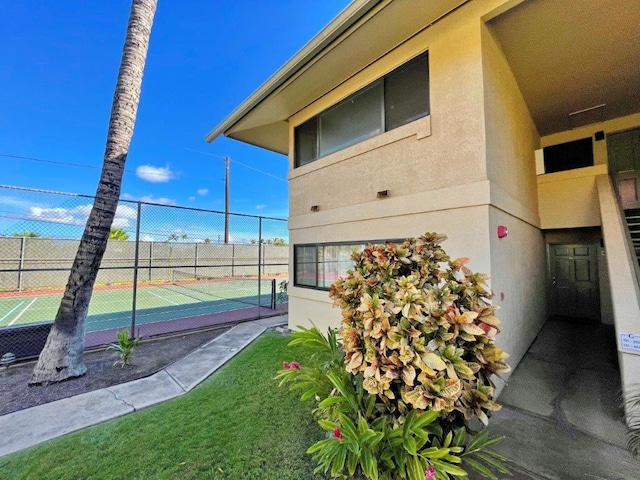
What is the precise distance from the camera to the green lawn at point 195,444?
252 centimetres

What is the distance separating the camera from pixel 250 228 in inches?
373

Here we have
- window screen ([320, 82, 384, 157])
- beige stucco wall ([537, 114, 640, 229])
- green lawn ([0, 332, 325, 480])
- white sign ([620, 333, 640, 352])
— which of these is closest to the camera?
green lawn ([0, 332, 325, 480])

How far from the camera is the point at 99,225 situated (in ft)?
15.2

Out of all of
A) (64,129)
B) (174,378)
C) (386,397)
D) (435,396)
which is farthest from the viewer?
(64,129)

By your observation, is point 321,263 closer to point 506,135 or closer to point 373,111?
point 373,111

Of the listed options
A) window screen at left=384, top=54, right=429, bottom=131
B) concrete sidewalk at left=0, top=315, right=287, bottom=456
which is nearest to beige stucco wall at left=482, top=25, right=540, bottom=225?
window screen at left=384, top=54, right=429, bottom=131

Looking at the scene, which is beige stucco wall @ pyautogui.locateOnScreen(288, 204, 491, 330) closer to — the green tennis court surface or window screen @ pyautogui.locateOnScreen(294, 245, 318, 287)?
window screen @ pyautogui.locateOnScreen(294, 245, 318, 287)

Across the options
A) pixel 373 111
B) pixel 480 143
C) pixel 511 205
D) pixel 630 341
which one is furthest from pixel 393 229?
pixel 630 341

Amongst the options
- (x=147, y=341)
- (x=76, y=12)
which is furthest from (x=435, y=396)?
(x=76, y=12)

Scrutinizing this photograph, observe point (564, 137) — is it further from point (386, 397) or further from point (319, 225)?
point (386, 397)

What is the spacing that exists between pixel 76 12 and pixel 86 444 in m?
13.5

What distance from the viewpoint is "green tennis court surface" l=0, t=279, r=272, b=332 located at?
9246 millimetres

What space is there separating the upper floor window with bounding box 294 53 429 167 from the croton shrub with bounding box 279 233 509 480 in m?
3.51

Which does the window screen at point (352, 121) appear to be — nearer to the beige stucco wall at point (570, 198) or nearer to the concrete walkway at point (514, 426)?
the concrete walkway at point (514, 426)
